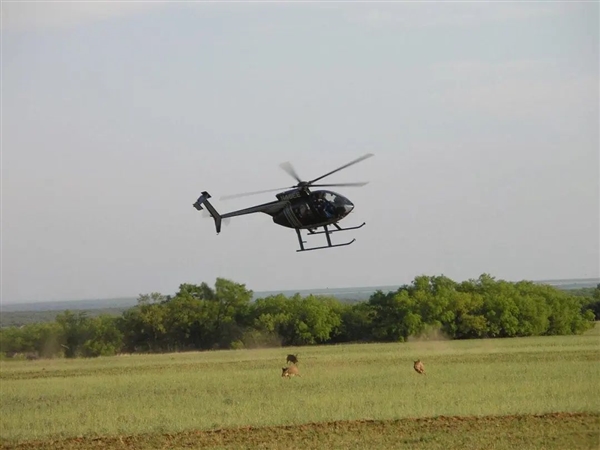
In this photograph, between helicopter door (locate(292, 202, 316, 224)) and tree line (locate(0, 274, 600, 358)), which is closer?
helicopter door (locate(292, 202, 316, 224))

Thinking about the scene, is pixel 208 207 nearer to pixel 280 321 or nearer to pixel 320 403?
pixel 320 403

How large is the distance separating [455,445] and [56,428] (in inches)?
433

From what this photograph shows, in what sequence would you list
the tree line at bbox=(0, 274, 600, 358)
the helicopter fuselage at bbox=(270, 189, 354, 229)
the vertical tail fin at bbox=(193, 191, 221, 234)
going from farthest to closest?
1. the tree line at bbox=(0, 274, 600, 358)
2. the vertical tail fin at bbox=(193, 191, 221, 234)
3. the helicopter fuselage at bbox=(270, 189, 354, 229)

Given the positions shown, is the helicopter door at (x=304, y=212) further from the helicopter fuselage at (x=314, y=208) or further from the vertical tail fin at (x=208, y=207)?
the vertical tail fin at (x=208, y=207)

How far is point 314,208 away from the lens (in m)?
21.2

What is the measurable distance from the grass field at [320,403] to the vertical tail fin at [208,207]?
4.94m

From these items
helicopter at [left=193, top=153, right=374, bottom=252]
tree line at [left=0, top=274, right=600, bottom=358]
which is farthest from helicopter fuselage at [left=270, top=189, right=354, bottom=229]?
tree line at [left=0, top=274, right=600, bottom=358]

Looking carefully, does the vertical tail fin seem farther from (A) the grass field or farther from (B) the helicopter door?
(A) the grass field

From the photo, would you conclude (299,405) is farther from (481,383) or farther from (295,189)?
(295,189)

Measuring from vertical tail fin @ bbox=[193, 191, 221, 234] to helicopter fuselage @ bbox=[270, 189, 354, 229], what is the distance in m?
2.26

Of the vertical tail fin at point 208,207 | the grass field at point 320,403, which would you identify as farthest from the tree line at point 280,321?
the vertical tail fin at point 208,207

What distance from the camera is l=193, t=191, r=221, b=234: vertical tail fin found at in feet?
75.5

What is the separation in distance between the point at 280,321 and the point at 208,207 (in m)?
42.0

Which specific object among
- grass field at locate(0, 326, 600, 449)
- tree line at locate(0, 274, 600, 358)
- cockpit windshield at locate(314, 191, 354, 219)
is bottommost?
grass field at locate(0, 326, 600, 449)
